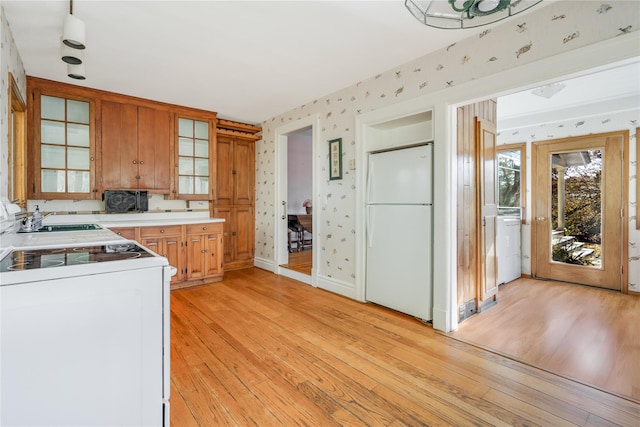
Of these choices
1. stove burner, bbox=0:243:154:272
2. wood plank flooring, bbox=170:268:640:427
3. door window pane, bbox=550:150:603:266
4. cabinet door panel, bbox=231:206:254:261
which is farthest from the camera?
cabinet door panel, bbox=231:206:254:261

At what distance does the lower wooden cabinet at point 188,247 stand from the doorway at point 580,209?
465 cm

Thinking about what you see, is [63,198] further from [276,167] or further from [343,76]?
[343,76]

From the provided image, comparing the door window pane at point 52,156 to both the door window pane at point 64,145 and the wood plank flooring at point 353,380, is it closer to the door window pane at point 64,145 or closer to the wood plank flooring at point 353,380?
the door window pane at point 64,145

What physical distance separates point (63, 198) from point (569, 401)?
4769 mm

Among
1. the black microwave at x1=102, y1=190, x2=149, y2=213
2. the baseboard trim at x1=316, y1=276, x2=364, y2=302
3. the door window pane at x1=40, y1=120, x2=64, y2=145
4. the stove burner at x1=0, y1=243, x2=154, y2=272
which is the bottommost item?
the baseboard trim at x1=316, y1=276, x2=364, y2=302

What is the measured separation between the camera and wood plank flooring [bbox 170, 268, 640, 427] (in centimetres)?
156

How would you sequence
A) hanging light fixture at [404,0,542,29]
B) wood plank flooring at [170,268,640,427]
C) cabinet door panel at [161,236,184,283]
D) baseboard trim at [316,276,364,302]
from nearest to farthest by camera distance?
1. hanging light fixture at [404,0,542,29]
2. wood plank flooring at [170,268,640,427]
3. baseboard trim at [316,276,364,302]
4. cabinet door panel at [161,236,184,283]

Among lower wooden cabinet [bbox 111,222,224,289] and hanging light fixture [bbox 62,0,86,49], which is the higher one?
hanging light fixture [bbox 62,0,86,49]

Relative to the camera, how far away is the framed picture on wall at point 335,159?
11.9 ft

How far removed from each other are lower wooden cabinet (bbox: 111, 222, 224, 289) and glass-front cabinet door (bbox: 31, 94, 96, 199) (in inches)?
31.7

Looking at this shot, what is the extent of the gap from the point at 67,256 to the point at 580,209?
17.9ft

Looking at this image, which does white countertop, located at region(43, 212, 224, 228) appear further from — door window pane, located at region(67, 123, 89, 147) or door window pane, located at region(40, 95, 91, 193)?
door window pane, located at region(67, 123, 89, 147)

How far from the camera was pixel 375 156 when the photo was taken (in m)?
3.20

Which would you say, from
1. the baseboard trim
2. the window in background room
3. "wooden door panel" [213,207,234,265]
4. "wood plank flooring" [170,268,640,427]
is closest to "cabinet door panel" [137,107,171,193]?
"wooden door panel" [213,207,234,265]
